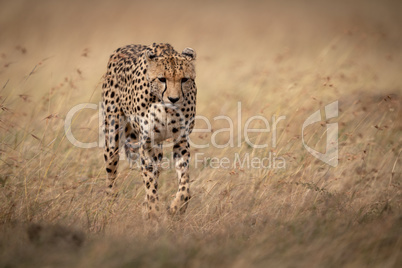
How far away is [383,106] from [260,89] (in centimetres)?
187

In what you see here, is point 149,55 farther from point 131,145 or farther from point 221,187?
point 221,187

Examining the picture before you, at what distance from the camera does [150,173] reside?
4.23 m

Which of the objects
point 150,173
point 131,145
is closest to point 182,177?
point 150,173

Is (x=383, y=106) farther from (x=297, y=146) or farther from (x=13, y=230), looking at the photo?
(x=13, y=230)

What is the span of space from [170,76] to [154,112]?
0.37 meters

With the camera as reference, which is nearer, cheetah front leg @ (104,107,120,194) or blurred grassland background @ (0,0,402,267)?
blurred grassland background @ (0,0,402,267)

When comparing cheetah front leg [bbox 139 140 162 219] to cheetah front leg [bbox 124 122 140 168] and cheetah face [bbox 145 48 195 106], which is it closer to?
cheetah front leg [bbox 124 122 140 168]

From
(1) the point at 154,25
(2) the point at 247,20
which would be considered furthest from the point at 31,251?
(2) the point at 247,20

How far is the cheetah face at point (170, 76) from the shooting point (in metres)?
4.02

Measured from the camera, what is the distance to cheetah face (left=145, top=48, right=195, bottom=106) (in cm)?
402

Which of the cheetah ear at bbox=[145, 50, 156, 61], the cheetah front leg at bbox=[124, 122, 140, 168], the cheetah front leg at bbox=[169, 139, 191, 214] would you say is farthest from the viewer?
the cheetah front leg at bbox=[124, 122, 140, 168]

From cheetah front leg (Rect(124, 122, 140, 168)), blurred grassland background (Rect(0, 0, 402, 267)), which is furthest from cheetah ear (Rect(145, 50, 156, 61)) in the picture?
cheetah front leg (Rect(124, 122, 140, 168))

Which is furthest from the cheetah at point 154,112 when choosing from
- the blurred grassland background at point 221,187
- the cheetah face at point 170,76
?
the blurred grassland background at point 221,187

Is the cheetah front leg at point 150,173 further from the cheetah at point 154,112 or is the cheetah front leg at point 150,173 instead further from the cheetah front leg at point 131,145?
the cheetah front leg at point 131,145
